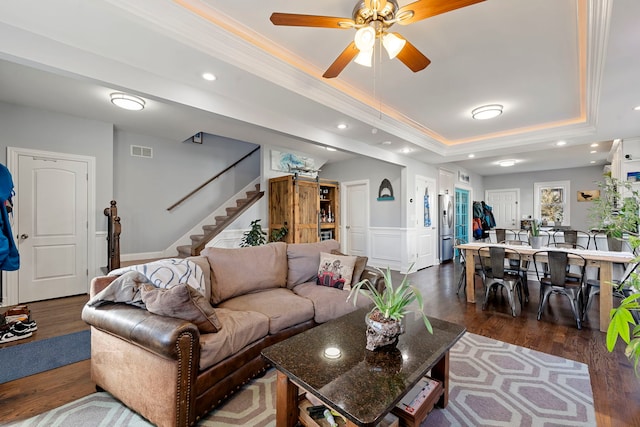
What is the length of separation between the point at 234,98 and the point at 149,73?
31.7 inches

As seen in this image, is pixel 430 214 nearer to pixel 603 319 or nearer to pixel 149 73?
pixel 603 319

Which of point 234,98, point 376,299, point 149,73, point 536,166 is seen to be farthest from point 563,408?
point 536,166

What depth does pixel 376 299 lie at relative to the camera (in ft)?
5.58

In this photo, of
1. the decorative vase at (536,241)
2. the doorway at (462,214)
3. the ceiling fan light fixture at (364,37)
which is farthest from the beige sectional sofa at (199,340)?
the doorway at (462,214)

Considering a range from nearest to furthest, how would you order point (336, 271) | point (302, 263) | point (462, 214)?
point (336, 271) → point (302, 263) → point (462, 214)

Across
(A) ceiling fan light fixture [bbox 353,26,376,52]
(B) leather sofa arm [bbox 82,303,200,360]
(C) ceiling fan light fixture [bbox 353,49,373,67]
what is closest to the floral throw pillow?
(B) leather sofa arm [bbox 82,303,200,360]

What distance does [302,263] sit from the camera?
3211mm

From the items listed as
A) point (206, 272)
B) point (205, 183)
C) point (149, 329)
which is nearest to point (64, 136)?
point (205, 183)

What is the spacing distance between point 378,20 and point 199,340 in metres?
2.33

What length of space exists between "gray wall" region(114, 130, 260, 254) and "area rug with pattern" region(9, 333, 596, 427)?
3.91m

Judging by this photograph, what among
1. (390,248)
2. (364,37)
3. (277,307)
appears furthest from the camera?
(390,248)

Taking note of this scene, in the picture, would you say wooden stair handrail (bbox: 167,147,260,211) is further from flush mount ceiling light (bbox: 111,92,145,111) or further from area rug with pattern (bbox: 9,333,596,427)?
area rug with pattern (bbox: 9,333,596,427)

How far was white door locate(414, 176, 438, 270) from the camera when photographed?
631 centimetres

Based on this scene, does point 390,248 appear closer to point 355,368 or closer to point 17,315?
point 355,368
